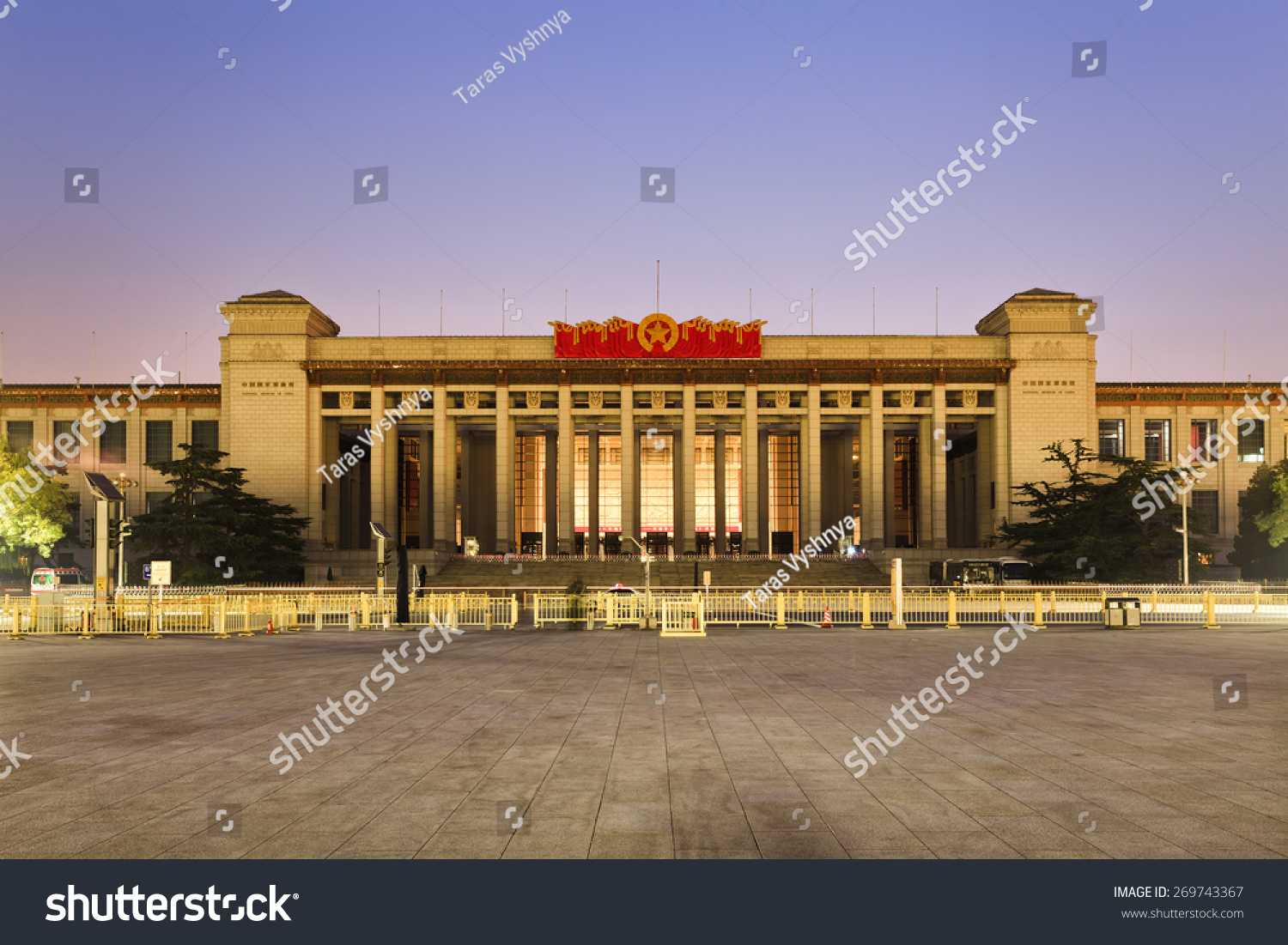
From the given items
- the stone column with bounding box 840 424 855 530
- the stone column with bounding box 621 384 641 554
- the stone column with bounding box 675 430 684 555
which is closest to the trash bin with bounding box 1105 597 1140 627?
the stone column with bounding box 675 430 684 555

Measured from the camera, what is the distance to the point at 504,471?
3135 inches

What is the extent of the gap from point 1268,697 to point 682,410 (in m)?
67.5

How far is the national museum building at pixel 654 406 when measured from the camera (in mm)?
77125

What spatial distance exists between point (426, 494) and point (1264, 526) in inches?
2881

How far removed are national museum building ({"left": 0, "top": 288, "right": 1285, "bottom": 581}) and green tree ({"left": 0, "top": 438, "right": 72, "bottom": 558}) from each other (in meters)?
14.2

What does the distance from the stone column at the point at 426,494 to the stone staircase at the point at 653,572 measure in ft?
71.2

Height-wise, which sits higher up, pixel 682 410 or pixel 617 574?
pixel 682 410

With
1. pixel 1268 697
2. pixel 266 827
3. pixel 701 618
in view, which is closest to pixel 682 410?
pixel 701 618

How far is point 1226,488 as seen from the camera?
8119cm

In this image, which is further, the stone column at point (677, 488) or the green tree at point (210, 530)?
the stone column at point (677, 488)

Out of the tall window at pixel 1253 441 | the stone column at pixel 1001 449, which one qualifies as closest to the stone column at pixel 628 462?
the stone column at pixel 1001 449

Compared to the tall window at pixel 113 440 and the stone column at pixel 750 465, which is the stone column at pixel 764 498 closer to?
the stone column at pixel 750 465

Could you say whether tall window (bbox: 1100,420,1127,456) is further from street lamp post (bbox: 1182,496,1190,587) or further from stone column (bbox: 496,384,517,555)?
stone column (bbox: 496,384,517,555)
